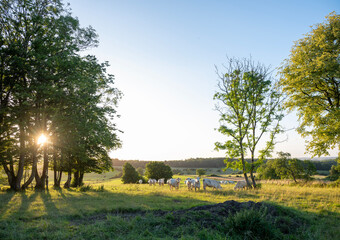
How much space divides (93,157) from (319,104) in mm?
28584

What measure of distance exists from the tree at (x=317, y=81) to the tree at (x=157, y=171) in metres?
42.3

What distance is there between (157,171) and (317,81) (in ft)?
152

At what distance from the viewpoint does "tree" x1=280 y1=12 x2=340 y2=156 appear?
16562mm

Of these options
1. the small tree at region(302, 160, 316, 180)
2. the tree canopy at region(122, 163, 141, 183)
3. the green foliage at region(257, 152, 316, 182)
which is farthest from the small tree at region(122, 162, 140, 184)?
the small tree at region(302, 160, 316, 180)

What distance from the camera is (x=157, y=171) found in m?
56.7

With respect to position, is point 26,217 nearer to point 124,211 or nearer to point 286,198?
point 124,211

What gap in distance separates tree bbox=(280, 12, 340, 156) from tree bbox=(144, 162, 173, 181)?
42323 mm

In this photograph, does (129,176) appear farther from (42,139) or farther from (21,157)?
(21,157)

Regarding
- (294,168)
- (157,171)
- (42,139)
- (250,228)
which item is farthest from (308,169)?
(42,139)

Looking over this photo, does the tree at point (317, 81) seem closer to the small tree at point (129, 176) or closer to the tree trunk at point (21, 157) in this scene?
the tree trunk at point (21, 157)

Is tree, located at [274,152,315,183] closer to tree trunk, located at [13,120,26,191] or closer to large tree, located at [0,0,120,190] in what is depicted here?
large tree, located at [0,0,120,190]

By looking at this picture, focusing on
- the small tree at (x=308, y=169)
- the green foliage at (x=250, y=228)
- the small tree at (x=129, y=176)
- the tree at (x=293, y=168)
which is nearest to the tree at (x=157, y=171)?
the small tree at (x=129, y=176)

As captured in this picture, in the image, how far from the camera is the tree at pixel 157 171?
2223 inches

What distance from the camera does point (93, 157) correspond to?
97.0 ft
